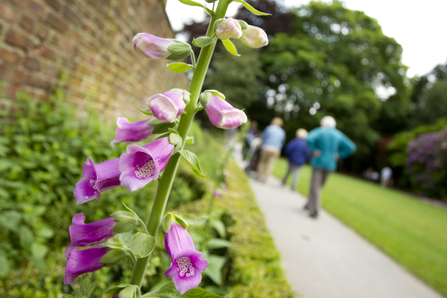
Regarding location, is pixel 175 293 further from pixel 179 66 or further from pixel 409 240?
pixel 409 240

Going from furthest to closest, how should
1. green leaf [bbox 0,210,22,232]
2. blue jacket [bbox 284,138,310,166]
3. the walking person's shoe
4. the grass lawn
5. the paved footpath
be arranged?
blue jacket [bbox 284,138,310,166], the walking person's shoe, the grass lawn, the paved footpath, green leaf [bbox 0,210,22,232]

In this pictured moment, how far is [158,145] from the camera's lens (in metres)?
0.76

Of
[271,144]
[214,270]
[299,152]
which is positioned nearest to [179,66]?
[214,270]

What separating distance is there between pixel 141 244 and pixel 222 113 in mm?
399

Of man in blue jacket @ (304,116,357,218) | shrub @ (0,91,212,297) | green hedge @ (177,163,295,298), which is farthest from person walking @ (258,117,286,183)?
shrub @ (0,91,212,297)

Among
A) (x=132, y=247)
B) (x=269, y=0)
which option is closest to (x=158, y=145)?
(x=132, y=247)

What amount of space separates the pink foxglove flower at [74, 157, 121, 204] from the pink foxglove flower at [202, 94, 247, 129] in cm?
29

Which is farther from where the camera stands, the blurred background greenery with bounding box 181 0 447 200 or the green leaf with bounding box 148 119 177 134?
the blurred background greenery with bounding box 181 0 447 200

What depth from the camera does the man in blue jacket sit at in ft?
19.7

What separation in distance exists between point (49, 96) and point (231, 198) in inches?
107

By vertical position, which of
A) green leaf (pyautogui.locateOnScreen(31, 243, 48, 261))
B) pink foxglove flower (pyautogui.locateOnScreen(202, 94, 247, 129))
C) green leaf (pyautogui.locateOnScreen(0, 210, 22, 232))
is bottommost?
green leaf (pyautogui.locateOnScreen(31, 243, 48, 261))

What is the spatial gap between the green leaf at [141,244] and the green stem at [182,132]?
0.08m

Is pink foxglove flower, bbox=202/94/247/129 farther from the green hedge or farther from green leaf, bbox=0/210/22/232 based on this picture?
green leaf, bbox=0/210/22/232

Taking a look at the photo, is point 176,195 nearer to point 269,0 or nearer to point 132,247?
point 132,247
